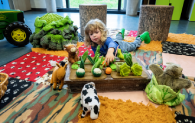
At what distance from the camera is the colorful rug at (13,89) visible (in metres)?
0.98

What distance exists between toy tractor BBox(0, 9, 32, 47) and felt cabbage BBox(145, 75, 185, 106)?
196 centimetres

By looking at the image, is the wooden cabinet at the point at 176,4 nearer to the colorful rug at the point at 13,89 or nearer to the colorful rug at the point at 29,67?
the colorful rug at the point at 29,67

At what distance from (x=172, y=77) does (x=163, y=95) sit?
14 cm

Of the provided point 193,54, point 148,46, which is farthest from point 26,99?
point 193,54

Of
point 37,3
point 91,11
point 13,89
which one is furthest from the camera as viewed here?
point 37,3

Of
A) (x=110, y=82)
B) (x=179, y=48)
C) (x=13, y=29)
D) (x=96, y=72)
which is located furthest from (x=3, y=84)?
(x=179, y=48)

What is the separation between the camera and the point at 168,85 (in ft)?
2.95

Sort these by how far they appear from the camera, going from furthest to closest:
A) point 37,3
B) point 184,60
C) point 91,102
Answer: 1. point 37,3
2. point 184,60
3. point 91,102

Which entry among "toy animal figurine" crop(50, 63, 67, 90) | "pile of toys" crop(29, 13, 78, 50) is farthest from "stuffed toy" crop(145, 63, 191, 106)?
"pile of toys" crop(29, 13, 78, 50)

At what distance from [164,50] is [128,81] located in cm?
120

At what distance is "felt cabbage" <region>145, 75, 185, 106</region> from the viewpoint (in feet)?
2.85

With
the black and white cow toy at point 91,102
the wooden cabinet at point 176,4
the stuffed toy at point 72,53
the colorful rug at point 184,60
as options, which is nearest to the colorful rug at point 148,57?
the colorful rug at point 184,60

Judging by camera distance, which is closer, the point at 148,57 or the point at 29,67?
the point at 29,67

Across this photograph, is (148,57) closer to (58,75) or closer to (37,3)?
(58,75)
